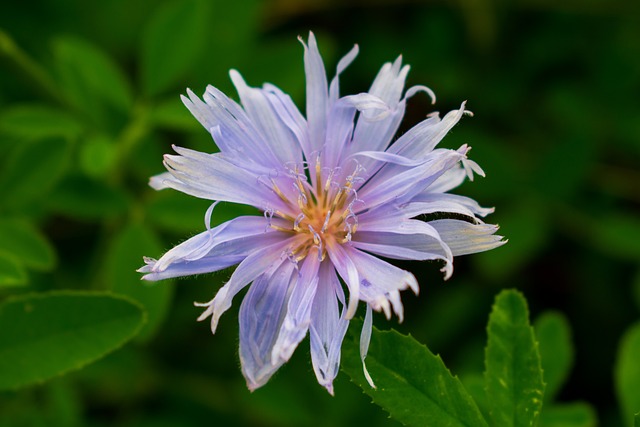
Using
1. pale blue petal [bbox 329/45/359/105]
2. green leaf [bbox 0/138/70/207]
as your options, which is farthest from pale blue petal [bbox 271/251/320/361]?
green leaf [bbox 0/138/70/207]

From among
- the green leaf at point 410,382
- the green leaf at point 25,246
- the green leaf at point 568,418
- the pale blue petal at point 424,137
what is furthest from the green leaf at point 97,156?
the green leaf at point 568,418

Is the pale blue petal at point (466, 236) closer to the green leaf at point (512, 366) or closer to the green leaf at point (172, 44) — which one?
the green leaf at point (512, 366)

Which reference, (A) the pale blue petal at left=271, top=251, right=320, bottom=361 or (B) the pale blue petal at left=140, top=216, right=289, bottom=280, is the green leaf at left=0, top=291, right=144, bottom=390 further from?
(A) the pale blue petal at left=271, top=251, right=320, bottom=361

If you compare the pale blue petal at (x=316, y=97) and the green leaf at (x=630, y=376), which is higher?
the pale blue petal at (x=316, y=97)

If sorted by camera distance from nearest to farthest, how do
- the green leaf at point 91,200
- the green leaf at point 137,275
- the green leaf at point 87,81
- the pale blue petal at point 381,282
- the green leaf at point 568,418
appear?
the pale blue petal at point 381,282 → the green leaf at point 568,418 → the green leaf at point 137,275 → the green leaf at point 91,200 → the green leaf at point 87,81

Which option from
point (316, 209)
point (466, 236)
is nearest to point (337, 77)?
point (316, 209)

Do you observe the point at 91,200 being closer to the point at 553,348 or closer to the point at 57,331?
the point at 57,331

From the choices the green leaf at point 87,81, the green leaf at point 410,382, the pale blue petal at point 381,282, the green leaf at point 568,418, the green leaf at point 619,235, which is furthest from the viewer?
the green leaf at point 619,235

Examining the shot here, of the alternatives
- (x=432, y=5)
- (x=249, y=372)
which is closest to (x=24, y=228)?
(x=249, y=372)
